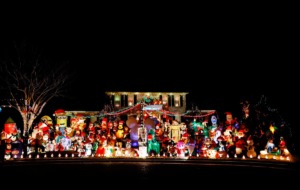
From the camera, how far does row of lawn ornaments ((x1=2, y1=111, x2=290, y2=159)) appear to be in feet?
53.6

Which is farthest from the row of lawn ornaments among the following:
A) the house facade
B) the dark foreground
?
the house facade

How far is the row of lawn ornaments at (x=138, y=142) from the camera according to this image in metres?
16.3

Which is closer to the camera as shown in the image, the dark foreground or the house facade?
the dark foreground

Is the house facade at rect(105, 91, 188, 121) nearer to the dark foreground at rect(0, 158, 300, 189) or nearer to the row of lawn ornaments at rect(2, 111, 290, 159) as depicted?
the row of lawn ornaments at rect(2, 111, 290, 159)

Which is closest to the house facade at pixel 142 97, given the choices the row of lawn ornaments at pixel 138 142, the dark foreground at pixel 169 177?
the row of lawn ornaments at pixel 138 142

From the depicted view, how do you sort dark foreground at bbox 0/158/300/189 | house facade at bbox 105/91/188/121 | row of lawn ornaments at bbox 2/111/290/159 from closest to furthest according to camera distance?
1. dark foreground at bbox 0/158/300/189
2. row of lawn ornaments at bbox 2/111/290/159
3. house facade at bbox 105/91/188/121

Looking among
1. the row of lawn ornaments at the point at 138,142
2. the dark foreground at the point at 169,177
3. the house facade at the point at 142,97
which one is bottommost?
the dark foreground at the point at 169,177

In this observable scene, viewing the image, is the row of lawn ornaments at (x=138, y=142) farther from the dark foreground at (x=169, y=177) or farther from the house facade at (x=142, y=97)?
the house facade at (x=142, y=97)

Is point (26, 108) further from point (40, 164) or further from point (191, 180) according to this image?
point (191, 180)

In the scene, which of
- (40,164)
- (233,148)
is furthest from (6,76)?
(233,148)

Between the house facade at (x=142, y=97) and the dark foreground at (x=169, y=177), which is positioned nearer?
the dark foreground at (x=169, y=177)

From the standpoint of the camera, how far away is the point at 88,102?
37.3 meters

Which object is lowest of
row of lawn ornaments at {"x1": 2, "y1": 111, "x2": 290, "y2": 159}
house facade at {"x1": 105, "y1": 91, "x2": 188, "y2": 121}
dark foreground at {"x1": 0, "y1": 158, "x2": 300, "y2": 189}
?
dark foreground at {"x1": 0, "y1": 158, "x2": 300, "y2": 189}

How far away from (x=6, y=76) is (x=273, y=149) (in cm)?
1765
